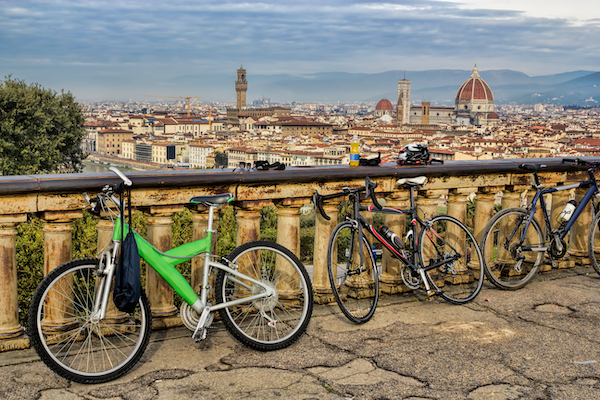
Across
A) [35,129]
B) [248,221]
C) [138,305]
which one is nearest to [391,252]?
[248,221]

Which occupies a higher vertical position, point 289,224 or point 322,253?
point 289,224

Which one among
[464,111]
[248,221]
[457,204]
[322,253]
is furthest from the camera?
[464,111]

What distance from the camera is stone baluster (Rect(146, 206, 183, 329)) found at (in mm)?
2531

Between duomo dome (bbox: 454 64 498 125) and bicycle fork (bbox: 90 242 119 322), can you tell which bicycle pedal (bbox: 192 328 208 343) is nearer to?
bicycle fork (bbox: 90 242 119 322)

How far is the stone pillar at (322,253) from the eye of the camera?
298cm

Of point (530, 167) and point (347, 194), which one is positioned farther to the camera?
point (530, 167)

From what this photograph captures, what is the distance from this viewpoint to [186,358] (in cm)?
233

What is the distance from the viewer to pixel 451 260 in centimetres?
312

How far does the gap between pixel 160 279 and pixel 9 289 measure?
0.57 metres

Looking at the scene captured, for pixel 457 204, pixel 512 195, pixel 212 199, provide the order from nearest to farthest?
pixel 212 199 → pixel 457 204 → pixel 512 195

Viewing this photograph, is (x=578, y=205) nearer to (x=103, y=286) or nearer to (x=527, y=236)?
(x=527, y=236)

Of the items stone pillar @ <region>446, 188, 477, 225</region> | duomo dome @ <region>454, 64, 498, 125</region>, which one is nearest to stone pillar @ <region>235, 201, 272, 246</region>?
stone pillar @ <region>446, 188, 477, 225</region>

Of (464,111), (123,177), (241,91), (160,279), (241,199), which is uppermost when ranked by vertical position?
(241,91)

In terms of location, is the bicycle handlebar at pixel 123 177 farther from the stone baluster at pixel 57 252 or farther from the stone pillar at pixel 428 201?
the stone pillar at pixel 428 201
